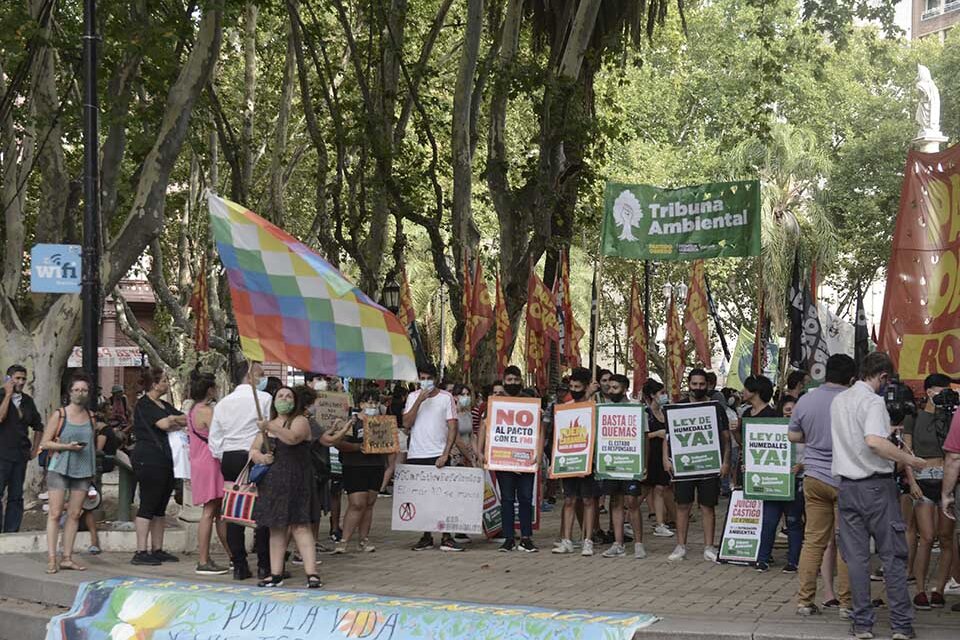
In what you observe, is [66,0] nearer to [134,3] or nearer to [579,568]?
[134,3]

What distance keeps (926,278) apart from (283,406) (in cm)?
485

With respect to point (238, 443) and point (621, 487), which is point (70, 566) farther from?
point (621, 487)

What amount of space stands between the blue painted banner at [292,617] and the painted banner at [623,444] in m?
3.60

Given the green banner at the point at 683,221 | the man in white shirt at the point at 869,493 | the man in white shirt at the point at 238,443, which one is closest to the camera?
the man in white shirt at the point at 869,493

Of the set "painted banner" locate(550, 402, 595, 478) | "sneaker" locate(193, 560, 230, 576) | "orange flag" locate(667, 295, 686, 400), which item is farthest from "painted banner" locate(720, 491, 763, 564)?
"orange flag" locate(667, 295, 686, 400)

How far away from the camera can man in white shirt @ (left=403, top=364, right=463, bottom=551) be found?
13453mm

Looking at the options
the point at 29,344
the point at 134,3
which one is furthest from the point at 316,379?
the point at 134,3

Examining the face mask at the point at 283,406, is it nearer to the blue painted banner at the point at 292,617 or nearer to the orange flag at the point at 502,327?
the blue painted banner at the point at 292,617

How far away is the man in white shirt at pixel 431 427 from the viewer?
13.5 m

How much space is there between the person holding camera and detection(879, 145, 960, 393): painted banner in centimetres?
34

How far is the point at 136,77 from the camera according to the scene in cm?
1938

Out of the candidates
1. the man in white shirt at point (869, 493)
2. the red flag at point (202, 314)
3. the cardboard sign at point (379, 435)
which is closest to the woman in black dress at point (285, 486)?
the cardboard sign at point (379, 435)

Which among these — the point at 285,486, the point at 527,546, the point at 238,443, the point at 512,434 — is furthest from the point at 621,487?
the point at 238,443

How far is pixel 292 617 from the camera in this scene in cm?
925
